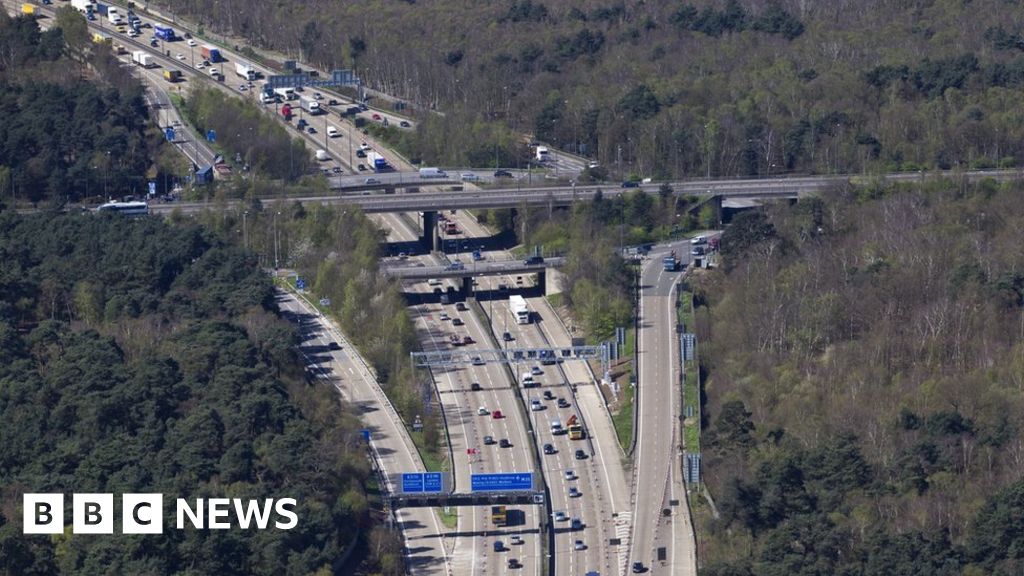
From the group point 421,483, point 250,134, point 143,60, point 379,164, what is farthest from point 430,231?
point 143,60

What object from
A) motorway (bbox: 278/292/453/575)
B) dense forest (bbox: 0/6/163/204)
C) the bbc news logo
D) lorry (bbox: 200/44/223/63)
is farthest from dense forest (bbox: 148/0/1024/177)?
the bbc news logo

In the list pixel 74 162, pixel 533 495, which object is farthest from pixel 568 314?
pixel 74 162

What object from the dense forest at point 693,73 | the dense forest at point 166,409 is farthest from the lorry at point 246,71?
the dense forest at point 166,409

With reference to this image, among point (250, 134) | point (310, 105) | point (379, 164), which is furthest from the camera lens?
point (310, 105)

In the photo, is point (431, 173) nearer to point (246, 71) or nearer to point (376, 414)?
point (246, 71)

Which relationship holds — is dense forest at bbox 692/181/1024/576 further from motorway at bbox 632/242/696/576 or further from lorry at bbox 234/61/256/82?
lorry at bbox 234/61/256/82

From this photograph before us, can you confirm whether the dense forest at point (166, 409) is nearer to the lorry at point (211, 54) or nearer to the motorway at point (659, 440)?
the motorway at point (659, 440)
